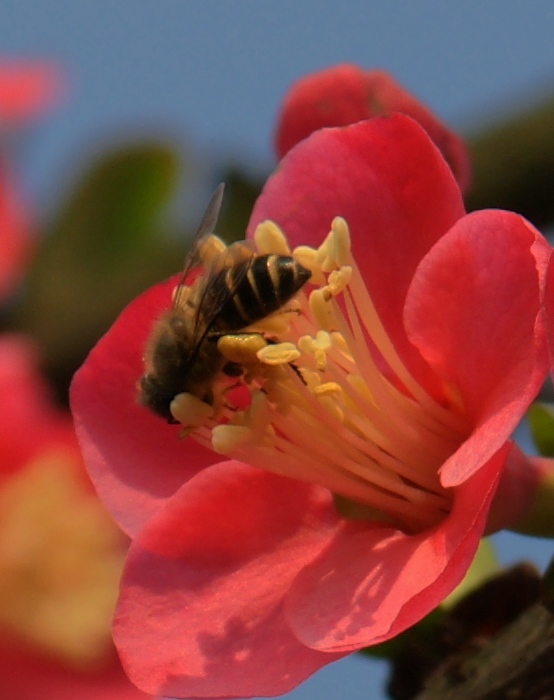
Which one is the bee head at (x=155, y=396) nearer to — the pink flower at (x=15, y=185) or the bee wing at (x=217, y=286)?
the bee wing at (x=217, y=286)

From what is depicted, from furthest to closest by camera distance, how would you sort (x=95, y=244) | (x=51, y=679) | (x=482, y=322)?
(x=95, y=244) → (x=51, y=679) → (x=482, y=322)

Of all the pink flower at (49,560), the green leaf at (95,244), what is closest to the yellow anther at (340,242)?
the pink flower at (49,560)

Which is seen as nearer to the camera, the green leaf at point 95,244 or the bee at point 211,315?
the bee at point 211,315

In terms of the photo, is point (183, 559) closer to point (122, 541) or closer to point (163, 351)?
point (163, 351)

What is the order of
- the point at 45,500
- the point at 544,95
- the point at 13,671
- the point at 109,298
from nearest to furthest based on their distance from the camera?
the point at 13,671, the point at 45,500, the point at 544,95, the point at 109,298

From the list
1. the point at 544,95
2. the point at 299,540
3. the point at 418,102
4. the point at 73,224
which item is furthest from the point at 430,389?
the point at 73,224

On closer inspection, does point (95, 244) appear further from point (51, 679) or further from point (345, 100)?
point (345, 100)

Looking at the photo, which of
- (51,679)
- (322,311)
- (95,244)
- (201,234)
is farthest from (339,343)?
(95,244)
